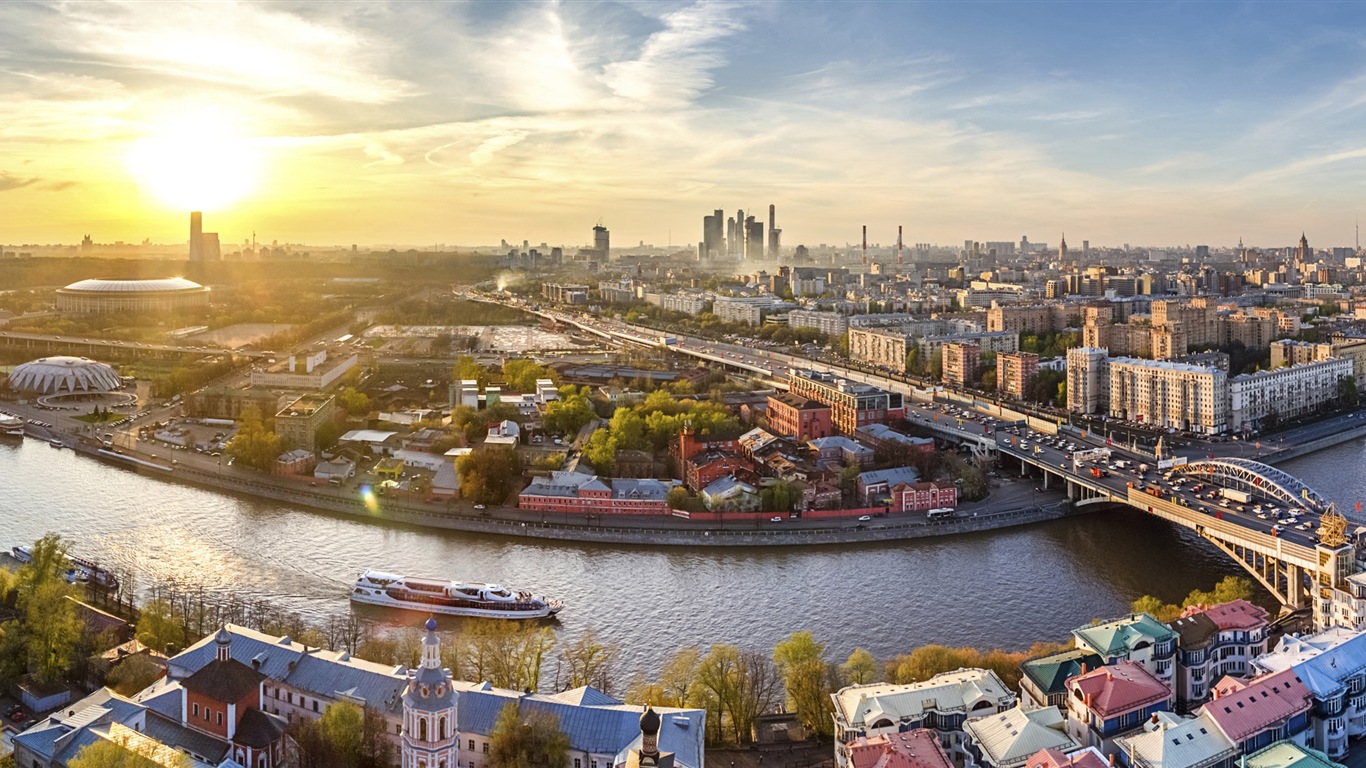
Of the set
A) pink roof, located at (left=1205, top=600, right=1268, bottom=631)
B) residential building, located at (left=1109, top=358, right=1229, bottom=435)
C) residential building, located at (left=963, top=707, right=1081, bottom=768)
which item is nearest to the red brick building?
pink roof, located at (left=1205, top=600, right=1268, bottom=631)

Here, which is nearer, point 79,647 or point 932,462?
point 79,647

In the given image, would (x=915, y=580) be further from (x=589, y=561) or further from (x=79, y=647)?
(x=79, y=647)

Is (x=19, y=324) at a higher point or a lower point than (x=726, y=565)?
higher

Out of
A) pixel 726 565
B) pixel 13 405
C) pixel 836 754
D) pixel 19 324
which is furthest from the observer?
pixel 19 324

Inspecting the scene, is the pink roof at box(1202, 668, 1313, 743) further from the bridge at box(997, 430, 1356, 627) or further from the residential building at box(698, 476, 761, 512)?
the residential building at box(698, 476, 761, 512)

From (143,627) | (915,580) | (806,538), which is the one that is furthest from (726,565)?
(143,627)

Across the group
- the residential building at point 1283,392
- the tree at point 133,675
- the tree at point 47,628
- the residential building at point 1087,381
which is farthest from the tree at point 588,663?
the residential building at point 1087,381
